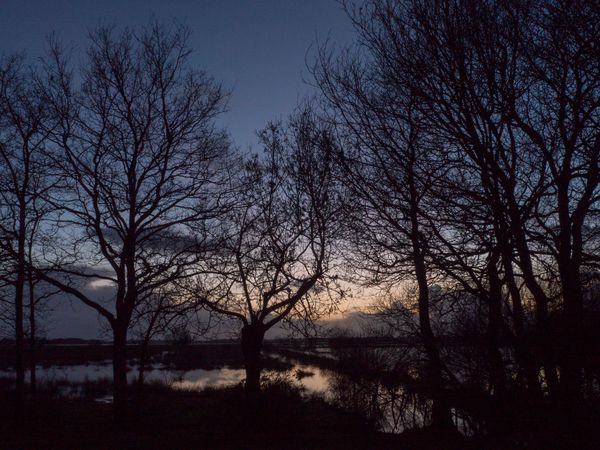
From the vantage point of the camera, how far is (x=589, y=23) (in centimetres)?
618

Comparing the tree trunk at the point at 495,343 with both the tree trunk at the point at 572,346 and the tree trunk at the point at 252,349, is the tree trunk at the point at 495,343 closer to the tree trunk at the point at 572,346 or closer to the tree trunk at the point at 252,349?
the tree trunk at the point at 572,346

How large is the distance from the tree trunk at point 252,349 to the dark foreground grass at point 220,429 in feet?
1.81

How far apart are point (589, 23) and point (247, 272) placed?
12.5m

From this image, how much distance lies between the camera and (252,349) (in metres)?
17.0

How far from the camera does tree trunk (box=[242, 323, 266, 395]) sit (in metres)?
15.5

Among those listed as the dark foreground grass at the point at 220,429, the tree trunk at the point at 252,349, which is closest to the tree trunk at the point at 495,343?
the dark foreground grass at the point at 220,429

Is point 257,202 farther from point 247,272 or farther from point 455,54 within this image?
point 455,54

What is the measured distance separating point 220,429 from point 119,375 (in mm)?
3474

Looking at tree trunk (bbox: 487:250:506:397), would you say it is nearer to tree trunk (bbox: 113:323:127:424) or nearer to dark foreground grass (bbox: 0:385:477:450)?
dark foreground grass (bbox: 0:385:477:450)

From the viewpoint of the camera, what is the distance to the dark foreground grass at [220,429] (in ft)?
38.1

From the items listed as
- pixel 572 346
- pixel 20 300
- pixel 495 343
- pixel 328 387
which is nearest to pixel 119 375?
pixel 20 300

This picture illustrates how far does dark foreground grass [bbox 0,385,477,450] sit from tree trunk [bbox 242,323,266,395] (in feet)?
1.81

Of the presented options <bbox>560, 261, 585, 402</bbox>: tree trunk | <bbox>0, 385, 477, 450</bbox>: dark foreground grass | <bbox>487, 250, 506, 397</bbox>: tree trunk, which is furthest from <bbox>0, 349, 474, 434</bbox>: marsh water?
<bbox>560, 261, 585, 402</bbox>: tree trunk

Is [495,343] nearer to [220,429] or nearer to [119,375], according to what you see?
[220,429]
